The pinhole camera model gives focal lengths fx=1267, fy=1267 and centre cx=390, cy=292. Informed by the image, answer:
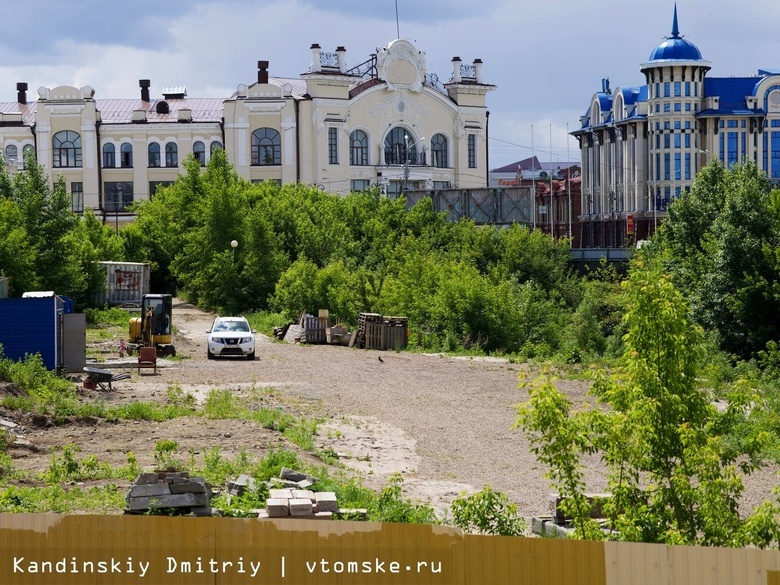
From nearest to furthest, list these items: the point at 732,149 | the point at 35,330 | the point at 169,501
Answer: the point at 169,501, the point at 35,330, the point at 732,149

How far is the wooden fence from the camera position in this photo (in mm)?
10203

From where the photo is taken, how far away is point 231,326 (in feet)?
133

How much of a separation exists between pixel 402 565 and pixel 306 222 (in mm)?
52154

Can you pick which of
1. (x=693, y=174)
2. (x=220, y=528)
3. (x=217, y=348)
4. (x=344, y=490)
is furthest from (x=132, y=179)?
(x=220, y=528)

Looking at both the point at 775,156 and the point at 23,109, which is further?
the point at 23,109

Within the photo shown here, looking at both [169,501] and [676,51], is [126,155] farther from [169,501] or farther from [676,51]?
[169,501]

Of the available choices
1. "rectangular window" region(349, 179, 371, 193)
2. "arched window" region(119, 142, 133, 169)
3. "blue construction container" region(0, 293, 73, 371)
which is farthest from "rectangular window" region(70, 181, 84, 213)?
"blue construction container" region(0, 293, 73, 371)

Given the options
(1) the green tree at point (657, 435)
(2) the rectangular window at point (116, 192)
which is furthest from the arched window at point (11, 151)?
(1) the green tree at point (657, 435)

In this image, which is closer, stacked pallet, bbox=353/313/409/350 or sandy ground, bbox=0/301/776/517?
sandy ground, bbox=0/301/776/517

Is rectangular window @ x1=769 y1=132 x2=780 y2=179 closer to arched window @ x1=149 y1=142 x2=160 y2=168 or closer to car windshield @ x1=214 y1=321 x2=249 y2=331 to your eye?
arched window @ x1=149 y1=142 x2=160 y2=168

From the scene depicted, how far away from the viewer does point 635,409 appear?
12977mm

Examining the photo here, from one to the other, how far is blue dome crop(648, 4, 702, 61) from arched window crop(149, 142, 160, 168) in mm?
34171

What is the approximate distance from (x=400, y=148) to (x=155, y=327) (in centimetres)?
4914

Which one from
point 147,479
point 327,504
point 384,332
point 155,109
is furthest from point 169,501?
point 155,109
